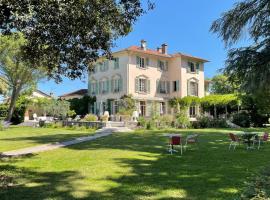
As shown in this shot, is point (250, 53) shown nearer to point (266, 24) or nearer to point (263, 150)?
point (266, 24)

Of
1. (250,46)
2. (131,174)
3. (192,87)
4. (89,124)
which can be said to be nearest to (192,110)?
(192,87)

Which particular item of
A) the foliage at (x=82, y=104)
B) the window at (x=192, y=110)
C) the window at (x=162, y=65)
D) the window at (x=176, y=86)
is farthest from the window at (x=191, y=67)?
the foliage at (x=82, y=104)

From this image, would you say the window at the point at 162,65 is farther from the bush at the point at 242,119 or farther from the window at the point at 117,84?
the bush at the point at 242,119

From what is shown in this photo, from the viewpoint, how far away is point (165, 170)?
11281mm

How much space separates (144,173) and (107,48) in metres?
4.38

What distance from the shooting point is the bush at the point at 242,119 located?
4184cm

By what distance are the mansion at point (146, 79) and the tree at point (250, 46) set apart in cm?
2986

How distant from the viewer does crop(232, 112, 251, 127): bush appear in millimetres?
41844

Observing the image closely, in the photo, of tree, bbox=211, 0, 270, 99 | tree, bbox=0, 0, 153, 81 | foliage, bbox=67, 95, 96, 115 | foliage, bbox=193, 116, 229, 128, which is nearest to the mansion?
foliage, bbox=67, 95, 96, 115

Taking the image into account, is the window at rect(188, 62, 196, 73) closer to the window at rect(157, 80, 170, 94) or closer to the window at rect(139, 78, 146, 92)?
the window at rect(157, 80, 170, 94)

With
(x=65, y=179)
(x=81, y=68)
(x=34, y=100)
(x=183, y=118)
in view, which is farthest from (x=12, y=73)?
(x=65, y=179)

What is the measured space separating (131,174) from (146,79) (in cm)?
3707

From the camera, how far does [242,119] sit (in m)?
42.1

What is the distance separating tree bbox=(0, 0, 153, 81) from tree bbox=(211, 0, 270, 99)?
16.7 feet
